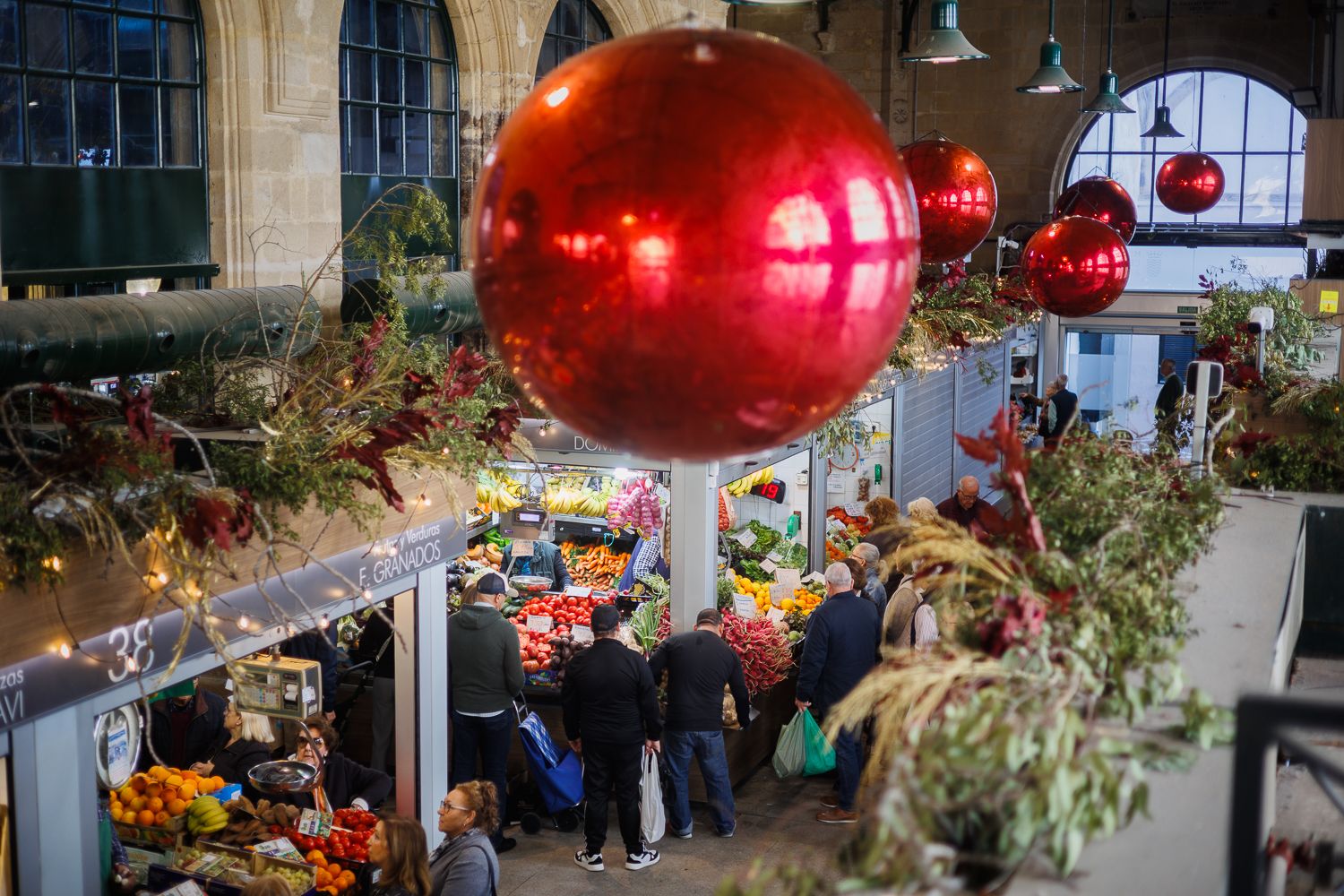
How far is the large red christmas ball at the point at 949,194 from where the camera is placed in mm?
4352

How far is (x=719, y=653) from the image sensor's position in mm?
7199

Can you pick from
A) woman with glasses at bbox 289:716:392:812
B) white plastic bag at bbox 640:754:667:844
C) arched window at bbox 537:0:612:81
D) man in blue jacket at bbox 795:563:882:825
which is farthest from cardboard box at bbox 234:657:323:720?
arched window at bbox 537:0:612:81

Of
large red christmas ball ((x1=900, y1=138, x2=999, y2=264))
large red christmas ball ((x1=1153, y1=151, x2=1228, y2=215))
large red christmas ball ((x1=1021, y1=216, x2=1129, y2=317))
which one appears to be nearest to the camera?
large red christmas ball ((x1=900, y1=138, x2=999, y2=264))

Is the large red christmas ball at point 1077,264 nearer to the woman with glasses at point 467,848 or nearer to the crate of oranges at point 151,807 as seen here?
the woman with glasses at point 467,848

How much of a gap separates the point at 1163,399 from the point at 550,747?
915cm

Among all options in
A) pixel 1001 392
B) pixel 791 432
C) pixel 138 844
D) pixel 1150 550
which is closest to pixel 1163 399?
pixel 1001 392

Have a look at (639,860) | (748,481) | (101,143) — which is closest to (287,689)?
(639,860)

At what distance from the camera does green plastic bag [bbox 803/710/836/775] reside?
25.9ft

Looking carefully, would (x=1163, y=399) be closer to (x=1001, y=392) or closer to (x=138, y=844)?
(x=1001, y=392)

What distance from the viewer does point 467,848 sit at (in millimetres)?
5086

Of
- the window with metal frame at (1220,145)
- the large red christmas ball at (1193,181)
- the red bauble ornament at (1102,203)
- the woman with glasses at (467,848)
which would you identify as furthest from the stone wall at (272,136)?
the window with metal frame at (1220,145)

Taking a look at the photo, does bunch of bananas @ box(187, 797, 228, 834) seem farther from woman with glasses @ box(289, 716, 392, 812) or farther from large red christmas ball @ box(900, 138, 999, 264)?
large red christmas ball @ box(900, 138, 999, 264)

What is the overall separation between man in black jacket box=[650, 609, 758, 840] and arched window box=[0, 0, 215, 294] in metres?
3.13

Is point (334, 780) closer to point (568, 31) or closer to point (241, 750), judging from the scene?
point (241, 750)
